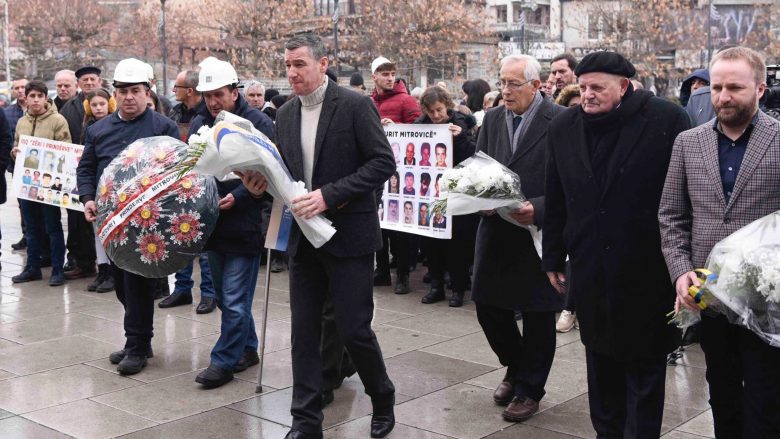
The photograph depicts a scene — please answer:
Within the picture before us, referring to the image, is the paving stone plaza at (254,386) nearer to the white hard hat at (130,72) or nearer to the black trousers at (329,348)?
the black trousers at (329,348)

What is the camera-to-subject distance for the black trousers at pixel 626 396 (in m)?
4.47

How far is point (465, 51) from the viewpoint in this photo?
46.3 m

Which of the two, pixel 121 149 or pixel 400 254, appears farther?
pixel 400 254

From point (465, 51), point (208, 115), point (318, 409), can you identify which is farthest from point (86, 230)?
point (465, 51)

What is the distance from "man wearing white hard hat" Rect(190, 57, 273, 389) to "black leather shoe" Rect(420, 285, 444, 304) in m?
2.84

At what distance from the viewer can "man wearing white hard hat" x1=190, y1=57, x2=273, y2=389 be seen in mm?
6512

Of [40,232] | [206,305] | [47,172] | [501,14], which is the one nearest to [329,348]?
[206,305]

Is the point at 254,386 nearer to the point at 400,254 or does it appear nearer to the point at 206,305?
the point at 206,305

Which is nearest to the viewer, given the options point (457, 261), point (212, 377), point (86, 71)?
point (212, 377)

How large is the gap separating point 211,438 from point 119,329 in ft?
9.62

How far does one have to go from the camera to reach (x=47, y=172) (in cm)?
1034

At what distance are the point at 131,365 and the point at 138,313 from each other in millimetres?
371

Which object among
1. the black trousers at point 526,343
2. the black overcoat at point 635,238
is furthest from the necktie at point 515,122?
the black overcoat at point 635,238

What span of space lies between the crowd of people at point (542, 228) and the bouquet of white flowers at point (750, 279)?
0.49 ft
